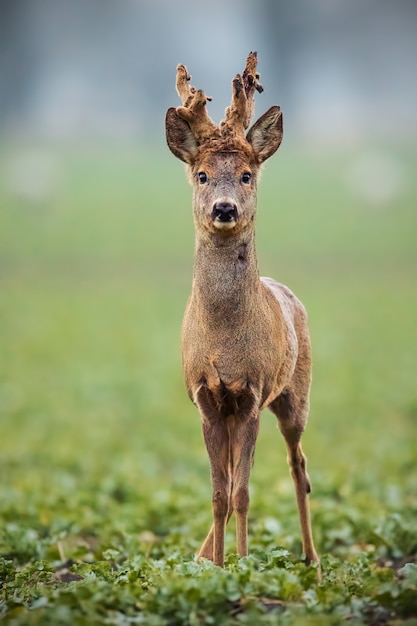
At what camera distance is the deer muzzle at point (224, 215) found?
7242 millimetres

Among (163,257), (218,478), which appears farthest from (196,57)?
(218,478)

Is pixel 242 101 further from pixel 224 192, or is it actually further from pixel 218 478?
pixel 218 478

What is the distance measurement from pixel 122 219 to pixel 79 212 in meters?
1.84

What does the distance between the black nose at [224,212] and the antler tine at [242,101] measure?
70cm

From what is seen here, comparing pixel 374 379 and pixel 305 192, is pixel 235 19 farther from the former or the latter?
pixel 374 379

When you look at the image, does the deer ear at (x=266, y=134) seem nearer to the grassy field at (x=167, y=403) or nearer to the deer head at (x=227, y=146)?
the deer head at (x=227, y=146)

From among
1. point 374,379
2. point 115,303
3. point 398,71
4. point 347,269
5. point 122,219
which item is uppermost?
point 398,71

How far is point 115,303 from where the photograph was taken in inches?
1315

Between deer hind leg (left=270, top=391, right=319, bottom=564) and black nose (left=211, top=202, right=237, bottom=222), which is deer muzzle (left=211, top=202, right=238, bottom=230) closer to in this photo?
black nose (left=211, top=202, right=237, bottom=222)

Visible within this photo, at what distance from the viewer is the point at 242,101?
766cm

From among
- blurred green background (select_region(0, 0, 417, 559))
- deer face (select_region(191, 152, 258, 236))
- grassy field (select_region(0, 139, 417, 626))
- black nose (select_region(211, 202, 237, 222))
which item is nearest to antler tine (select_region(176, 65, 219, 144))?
deer face (select_region(191, 152, 258, 236))

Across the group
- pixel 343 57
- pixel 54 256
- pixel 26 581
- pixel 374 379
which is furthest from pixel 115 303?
pixel 343 57

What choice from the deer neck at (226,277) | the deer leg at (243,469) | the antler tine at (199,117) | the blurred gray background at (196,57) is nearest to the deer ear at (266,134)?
the antler tine at (199,117)

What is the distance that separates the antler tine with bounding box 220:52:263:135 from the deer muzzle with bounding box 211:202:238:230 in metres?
0.70
